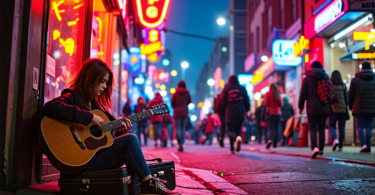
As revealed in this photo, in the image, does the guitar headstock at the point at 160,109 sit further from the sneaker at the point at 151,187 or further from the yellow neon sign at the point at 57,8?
the yellow neon sign at the point at 57,8

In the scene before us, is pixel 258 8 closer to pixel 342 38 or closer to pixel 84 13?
pixel 342 38

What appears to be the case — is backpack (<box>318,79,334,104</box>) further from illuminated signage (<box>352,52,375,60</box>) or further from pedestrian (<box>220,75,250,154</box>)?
illuminated signage (<box>352,52,375,60</box>)

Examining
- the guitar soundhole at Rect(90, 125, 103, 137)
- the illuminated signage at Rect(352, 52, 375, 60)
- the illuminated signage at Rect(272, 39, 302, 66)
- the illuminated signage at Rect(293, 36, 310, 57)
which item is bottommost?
the guitar soundhole at Rect(90, 125, 103, 137)

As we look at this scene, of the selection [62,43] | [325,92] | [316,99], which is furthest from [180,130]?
[62,43]

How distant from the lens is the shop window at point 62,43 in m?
4.62

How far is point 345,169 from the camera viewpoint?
19.5 feet

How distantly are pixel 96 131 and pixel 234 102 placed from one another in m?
7.20

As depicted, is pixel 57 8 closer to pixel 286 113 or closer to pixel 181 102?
pixel 181 102

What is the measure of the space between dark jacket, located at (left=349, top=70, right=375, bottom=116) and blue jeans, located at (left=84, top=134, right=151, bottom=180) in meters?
7.20

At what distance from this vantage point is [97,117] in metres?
3.45

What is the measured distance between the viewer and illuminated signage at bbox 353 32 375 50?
40.0 feet

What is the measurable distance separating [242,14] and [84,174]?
46.0 m

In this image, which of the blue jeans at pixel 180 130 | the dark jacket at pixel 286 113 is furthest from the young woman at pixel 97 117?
the dark jacket at pixel 286 113

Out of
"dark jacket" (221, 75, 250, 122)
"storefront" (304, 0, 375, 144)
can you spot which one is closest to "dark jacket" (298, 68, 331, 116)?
"dark jacket" (221, 75, 250, 122)
